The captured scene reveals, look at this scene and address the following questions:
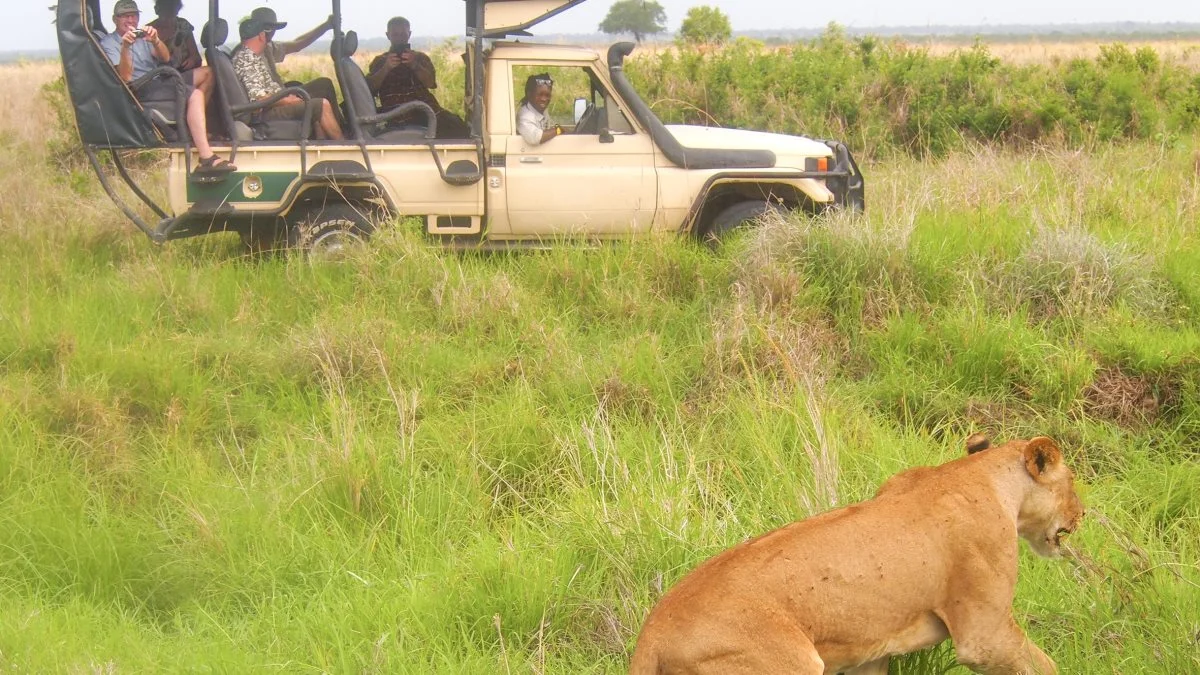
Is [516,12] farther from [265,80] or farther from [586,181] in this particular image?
[265,80]

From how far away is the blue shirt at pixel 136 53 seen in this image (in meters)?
8.14

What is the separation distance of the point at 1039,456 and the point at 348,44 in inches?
250

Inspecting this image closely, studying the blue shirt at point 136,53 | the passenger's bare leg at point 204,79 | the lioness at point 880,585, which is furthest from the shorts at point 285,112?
the lioness at point 880,585

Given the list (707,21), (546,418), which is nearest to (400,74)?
(546,418)

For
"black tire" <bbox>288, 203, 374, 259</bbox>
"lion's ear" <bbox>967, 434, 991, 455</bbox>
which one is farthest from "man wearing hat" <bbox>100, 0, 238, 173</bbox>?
"lion's ear" <bbox>967, 434, 991, 455</bbox>

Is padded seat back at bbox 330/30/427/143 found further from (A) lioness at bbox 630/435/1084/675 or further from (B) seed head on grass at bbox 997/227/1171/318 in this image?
(A) lioness at bbox 630/435/1084/675

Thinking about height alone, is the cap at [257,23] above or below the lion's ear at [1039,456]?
above

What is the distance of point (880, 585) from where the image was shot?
293cm

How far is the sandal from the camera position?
312 inches

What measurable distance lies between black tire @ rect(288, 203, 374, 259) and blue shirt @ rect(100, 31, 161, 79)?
1.44m

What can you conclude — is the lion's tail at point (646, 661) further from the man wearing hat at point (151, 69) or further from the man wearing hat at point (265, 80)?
the man wearing hat at point (265, 80)

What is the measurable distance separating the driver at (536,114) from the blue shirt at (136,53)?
2535 millimetres

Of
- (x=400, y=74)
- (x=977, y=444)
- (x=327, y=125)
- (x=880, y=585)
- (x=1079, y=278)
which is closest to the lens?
(x=880, y=585)

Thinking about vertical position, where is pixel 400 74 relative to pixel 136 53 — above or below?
below
